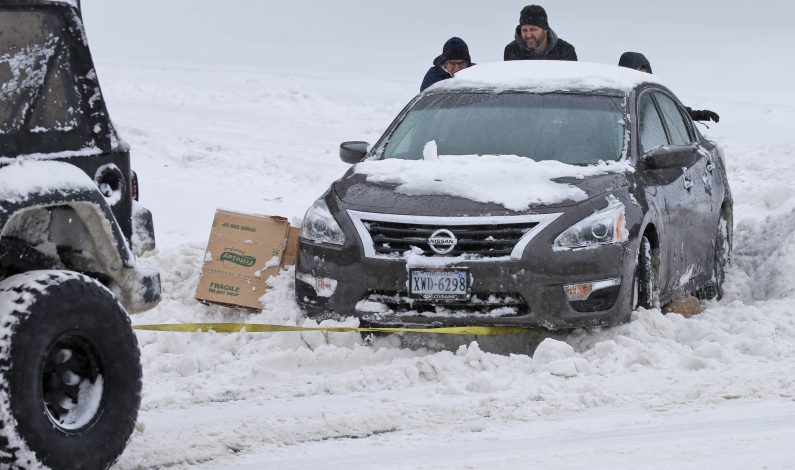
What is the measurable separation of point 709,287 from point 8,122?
583cm

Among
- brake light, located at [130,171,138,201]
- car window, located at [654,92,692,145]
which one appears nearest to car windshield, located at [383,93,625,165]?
car window, located at [654,92,692,145]

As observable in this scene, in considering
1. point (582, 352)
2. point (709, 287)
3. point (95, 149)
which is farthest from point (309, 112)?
point (95, 149)

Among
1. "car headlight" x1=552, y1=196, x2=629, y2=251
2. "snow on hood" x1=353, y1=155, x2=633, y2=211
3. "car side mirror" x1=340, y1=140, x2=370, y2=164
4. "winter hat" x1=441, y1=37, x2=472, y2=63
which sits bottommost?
"car headlight" x1=552, y1=196, x2=629, y2=251

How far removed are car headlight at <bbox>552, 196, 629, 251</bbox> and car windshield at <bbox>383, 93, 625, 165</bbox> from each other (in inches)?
26.0

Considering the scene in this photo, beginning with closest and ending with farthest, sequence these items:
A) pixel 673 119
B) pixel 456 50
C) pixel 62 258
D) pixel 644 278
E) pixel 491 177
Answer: pixel 62 258 < pixel 491 177 < pixel 644 278 < pixel 673 119 < pixel 456 50

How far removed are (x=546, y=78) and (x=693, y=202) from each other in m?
1.25

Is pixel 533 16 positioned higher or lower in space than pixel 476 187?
higher

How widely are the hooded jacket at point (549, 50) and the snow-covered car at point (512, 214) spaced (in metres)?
3.07

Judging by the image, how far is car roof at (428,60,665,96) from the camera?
844cm

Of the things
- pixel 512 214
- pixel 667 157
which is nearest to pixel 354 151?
pixel 512 214

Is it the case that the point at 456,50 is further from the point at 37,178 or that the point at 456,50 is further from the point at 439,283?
the point at 37,178

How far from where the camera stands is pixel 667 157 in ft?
25.6

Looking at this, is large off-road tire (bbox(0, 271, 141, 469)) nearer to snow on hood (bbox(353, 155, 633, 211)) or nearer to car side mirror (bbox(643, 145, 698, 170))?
snow on hood (bbox(353, 155, 633, 211))

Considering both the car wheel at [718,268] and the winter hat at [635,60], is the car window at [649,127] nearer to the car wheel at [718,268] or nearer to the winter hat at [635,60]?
the car wheel at [718,268]
